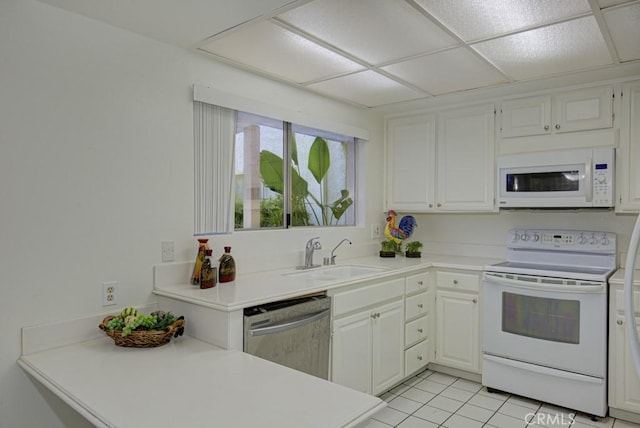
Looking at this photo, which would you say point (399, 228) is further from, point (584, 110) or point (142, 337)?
point (142, 337)

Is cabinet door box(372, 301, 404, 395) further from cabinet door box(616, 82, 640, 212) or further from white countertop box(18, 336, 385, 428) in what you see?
cabinet door box(616, 82, 640, 212)

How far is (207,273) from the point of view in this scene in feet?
7.31

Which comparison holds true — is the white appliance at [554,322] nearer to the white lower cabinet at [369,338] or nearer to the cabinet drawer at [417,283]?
the cabinet drawer at [417,283]

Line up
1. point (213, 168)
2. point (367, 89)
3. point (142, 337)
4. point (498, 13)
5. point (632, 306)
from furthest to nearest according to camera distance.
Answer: point (367, 89) < point (213, 168) < point (498, 13) < point (142, 337) < point (632, 306)

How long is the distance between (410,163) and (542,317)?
1.70 metres

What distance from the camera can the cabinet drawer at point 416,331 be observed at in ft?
10.2

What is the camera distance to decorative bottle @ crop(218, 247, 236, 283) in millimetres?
2367

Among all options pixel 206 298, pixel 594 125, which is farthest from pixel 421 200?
pixel 206 298

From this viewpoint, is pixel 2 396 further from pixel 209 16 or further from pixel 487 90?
pixel 487 90

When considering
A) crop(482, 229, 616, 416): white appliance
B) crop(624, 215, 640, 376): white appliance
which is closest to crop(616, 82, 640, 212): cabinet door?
crop(482, 229, 616, 416): white appliance

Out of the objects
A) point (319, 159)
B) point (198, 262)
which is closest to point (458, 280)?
point (319, 159)

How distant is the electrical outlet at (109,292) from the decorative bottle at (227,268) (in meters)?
0.54

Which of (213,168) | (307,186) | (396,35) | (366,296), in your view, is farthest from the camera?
(307,186)

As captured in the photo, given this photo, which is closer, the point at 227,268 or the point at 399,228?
the point at 227,268
